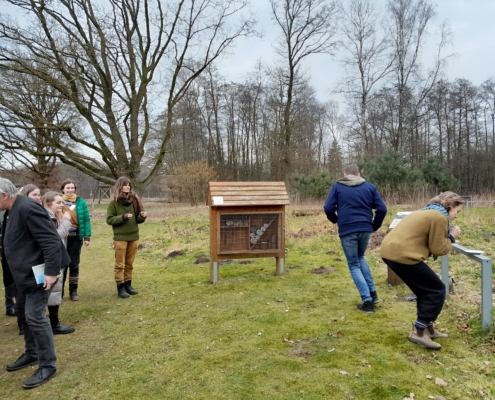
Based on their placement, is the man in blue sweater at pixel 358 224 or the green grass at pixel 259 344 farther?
the man in blue sweater at pixel 358 224

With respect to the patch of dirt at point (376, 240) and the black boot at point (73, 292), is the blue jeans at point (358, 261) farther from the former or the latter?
the patch of dirt at point (376, 240)

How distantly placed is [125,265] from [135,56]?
14954 millimetres

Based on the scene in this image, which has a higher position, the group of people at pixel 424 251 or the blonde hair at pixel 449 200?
the blonde hair at pixel 449 200

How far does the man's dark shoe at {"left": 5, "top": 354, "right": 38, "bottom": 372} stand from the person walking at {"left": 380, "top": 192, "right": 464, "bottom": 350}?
3.62 m

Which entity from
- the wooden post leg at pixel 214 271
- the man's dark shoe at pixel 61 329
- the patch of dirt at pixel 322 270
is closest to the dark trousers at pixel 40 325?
the man's dark shoe at pixel 61 329

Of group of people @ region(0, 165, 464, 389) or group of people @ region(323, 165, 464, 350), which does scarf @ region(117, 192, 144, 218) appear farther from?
group of people @ region(323, 165, 464, 350)

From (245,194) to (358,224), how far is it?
7.70 ft

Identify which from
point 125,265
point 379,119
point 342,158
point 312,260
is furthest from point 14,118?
point 342,158

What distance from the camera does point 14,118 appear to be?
14.7m

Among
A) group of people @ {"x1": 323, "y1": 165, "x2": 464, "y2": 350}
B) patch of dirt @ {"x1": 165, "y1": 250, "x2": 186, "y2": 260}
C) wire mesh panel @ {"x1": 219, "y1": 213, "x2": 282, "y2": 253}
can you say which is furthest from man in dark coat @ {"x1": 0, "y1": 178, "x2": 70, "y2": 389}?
patch of dirt @ {"x1": 165, "y1": 250, "x2": 186, "y2": 260}

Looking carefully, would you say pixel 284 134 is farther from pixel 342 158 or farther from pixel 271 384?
pixel 271 384

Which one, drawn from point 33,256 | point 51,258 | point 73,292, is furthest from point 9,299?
point 51,258

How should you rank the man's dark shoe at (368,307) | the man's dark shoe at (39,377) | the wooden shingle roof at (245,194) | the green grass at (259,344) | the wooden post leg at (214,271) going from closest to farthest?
the green grass at (259,344) → the man's dark shoe at (39,377) → the man's dark shoe at (368,307) → the wooden shingle roof at (245,194) → the wooden post leg at (214,271)

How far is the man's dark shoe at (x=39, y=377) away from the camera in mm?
3344
